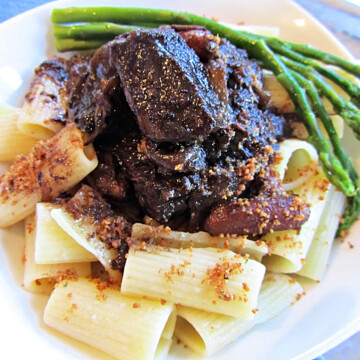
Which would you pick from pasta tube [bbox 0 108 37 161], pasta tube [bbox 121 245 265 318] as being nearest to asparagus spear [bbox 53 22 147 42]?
pasta tube [bbox 0 108 37 161]

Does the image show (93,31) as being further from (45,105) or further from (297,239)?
(297,239)

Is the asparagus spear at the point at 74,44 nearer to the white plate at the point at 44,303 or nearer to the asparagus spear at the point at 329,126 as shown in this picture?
the white plate at the point at 44,303

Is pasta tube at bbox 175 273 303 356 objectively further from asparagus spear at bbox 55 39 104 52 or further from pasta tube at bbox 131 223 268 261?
asparagus spear at bbox 55 39 104 52

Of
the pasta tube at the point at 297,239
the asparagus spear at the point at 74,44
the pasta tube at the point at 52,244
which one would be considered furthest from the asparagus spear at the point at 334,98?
the pasta tube at the point at 52,244

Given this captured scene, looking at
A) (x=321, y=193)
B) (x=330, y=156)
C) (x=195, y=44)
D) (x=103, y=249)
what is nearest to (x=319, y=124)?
(x=330, y=156)

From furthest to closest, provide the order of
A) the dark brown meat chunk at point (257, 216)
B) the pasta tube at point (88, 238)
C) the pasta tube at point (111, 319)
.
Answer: the dark brown meat chunk at point (257, 216) < the pasta tube at point (88, 238) < the pasta tube at point (111, 319)

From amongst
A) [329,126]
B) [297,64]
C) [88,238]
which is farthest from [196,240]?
[297,64]
